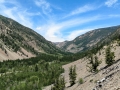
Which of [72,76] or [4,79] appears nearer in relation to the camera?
[72,76]

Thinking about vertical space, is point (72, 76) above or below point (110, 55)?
below

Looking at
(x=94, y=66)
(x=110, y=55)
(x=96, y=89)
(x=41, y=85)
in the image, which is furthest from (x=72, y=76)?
(x=41, y=85)

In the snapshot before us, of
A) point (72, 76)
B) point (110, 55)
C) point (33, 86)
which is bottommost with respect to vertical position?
point (33, 86)

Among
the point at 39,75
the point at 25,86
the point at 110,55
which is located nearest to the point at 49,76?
the point at 39,75

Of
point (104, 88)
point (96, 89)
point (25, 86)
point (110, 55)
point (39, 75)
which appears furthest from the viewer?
point (39, 75)

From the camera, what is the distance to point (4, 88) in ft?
493

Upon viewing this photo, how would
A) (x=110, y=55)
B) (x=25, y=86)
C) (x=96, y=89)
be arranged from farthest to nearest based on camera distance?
(x=25, y=86) < (x=110, y=55) < (x=96, y=89)

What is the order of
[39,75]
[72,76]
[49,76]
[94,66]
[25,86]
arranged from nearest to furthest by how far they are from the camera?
[94,66]
[72,76]
[25,86]
[49,76]
[39,75]

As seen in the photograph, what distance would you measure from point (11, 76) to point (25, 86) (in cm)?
4462

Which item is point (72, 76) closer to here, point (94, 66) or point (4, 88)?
point (94, 66)

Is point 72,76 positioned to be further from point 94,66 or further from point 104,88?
point 104,88

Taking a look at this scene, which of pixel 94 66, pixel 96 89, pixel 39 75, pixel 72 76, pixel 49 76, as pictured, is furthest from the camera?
pixel 39 75

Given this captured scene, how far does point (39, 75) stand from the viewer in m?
186

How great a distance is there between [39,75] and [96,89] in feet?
464
